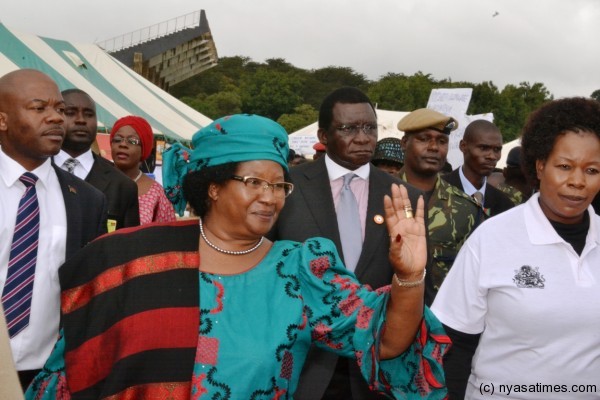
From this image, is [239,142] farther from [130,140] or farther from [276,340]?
[130,140]

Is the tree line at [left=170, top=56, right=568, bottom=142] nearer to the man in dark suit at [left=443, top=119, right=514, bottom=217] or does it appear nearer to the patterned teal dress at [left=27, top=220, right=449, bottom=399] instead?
the man in dark suit at [left=443, top=119, right=514, bottom=217]

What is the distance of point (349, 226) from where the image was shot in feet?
14.8

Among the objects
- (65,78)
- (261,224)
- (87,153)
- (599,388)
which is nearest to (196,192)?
(261,224)

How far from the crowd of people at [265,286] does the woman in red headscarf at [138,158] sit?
7.57 ft

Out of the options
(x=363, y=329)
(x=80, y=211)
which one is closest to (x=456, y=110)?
(x=80, y=211)

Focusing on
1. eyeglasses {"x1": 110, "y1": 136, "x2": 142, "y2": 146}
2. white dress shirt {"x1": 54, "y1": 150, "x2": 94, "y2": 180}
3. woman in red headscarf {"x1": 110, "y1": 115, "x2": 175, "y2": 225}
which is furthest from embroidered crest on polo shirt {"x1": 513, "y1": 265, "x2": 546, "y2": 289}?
eyeglasses {"x1": 110, "y1": 136, "x2": 142, "y2": 146}

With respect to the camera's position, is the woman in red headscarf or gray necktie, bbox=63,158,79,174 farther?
the woman in red headscarf

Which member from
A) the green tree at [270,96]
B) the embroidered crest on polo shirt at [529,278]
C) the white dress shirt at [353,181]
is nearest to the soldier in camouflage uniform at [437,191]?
the white dress shirt at [353,181]

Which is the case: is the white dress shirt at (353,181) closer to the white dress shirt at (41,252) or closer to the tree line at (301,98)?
the white dress shirt at (41,252)

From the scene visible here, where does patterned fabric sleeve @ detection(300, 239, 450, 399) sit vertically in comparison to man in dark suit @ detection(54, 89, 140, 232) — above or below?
below

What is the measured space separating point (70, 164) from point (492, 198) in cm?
336

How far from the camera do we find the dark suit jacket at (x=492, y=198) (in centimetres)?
649

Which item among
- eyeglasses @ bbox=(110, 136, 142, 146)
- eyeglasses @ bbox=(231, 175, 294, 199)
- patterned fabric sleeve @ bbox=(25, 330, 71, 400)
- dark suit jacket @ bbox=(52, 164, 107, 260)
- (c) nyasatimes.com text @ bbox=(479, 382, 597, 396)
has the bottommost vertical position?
(c) nyasatimes.com text @ bbox=(479, 382, 597, 396)

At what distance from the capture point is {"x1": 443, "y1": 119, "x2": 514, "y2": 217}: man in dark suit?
6527mm
